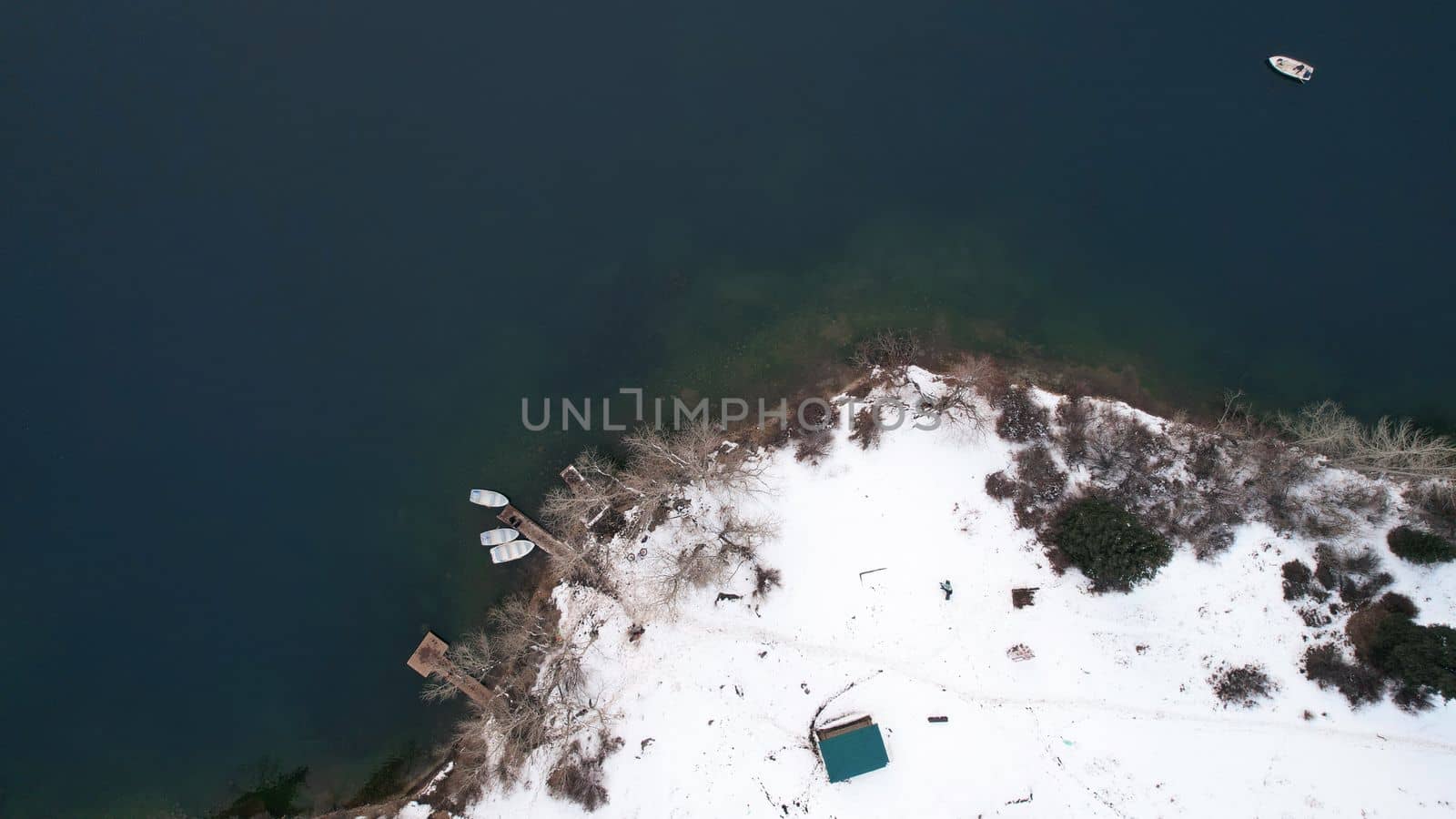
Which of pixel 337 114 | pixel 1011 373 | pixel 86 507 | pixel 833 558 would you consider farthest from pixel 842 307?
pixel 86 507

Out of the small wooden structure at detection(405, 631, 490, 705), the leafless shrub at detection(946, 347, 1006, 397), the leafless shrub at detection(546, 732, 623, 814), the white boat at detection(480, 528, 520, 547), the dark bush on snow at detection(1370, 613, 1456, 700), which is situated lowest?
the leafless shrub at detection(546, 732, 623, 814)

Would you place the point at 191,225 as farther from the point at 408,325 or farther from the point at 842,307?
the point at 842,307

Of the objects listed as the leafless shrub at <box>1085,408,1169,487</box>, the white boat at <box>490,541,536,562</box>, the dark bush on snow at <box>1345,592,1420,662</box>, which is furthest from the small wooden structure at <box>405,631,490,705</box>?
the dark bush on snow at <box>1345,592,1420,662</box>

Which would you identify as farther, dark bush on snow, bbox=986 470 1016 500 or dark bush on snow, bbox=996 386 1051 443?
dark bush on snow, bbox=996 386 1051 443

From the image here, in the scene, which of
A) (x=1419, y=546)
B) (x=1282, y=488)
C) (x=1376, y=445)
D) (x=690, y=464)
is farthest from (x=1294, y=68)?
(x=690, y=464)

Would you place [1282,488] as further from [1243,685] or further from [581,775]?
[581,775]

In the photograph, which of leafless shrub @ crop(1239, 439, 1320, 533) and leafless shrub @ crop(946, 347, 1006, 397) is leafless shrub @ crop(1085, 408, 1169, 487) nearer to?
leafless shrub @ crop(1239, 439, 1320, 533)

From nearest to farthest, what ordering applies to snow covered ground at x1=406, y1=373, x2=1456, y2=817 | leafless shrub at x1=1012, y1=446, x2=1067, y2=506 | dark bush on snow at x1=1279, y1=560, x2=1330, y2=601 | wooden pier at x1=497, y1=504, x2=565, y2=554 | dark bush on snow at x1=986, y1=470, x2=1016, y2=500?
snow covered ground at x1=406, y1=373, x2=1456, y2=817 → dark bush on snow at x1=1279, y1=560, x2=1330, y2=601 → leafless shrub at x1=1012, y1=446, x2=1067, y2=506 → dark bush on snow at x1=986, y1=470, x2=1016, y2=500 → wooden pier at x1=497, y1=504, x2=565, y2=554
